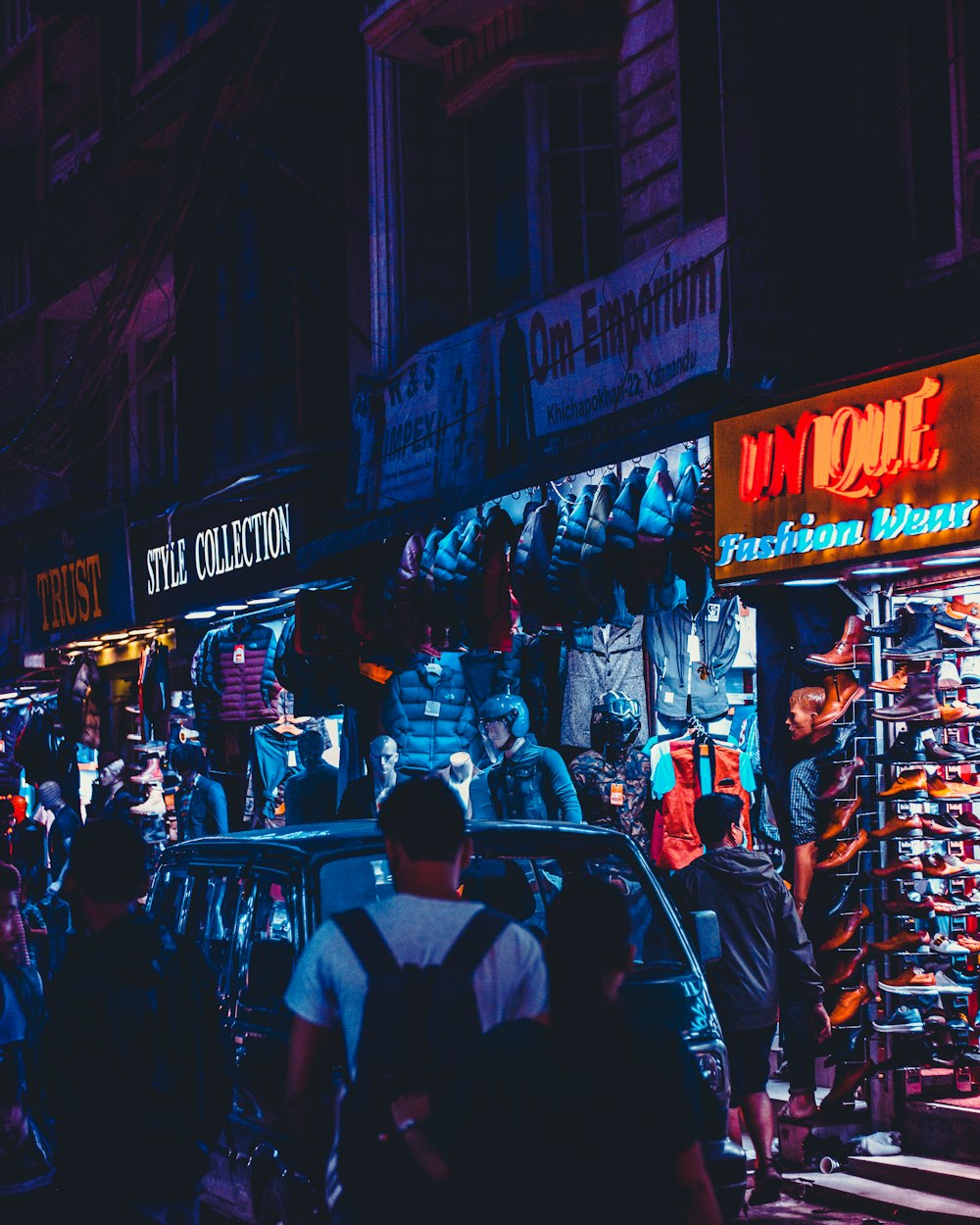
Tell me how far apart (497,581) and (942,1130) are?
190 inches

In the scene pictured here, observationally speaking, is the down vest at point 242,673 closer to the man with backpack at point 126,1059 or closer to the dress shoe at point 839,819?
the dress shoe at point 839,819

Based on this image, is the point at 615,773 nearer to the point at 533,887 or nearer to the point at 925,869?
the point at 925,869

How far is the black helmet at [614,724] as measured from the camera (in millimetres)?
13102

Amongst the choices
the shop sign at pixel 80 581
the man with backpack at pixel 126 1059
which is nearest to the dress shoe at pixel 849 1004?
the man with backpack at pixel 126 1059

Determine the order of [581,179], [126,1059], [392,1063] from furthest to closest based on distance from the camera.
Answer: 1. [581,179]
2. [126,1059]
3. [392,1063]

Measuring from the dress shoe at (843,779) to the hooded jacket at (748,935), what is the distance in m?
0.74

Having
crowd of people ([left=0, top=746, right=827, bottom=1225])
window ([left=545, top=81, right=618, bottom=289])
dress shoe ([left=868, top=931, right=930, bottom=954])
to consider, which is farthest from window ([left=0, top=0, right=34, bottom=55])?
crowd of people ([left=0, top=746, right=827, bottom=1225])

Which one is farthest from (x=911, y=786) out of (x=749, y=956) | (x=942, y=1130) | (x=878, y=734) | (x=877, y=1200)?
(x=877, y=1200)

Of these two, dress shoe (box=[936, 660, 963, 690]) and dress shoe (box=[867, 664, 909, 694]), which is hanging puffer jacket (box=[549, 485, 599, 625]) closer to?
dress shoe (box=[867, 664, 909, 694])

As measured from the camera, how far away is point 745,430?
10320 mm

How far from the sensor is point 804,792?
1029 cm

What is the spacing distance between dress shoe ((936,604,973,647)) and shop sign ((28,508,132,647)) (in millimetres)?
12773

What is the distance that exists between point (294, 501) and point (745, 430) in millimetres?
7767

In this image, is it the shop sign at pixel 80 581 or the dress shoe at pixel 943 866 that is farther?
the shop sign at pixel 80 581
